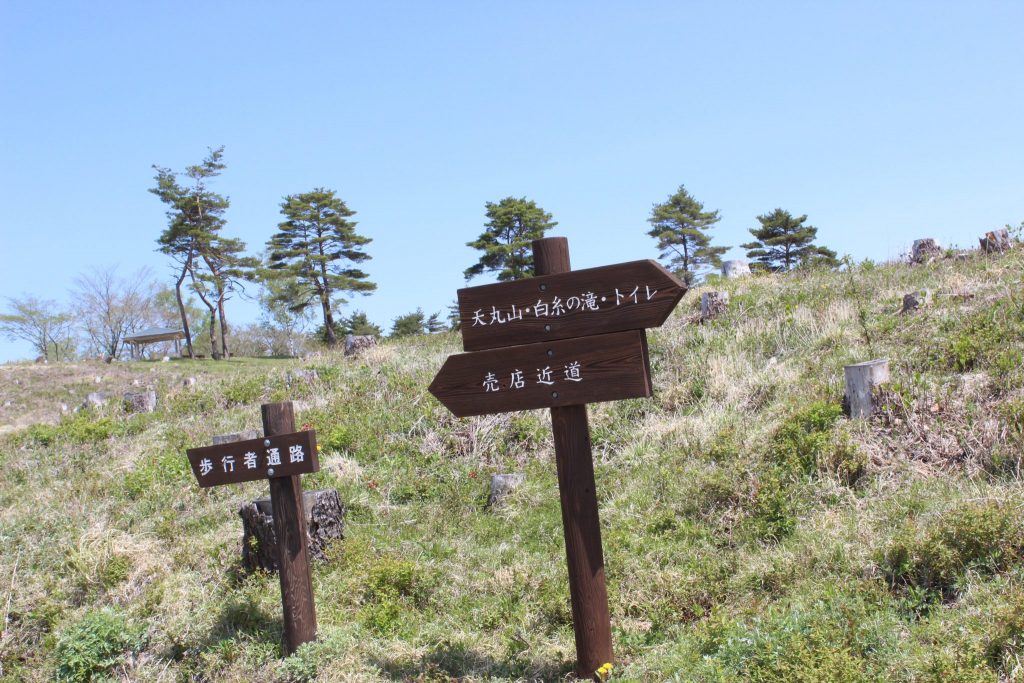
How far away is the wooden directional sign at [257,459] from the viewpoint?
221 inches

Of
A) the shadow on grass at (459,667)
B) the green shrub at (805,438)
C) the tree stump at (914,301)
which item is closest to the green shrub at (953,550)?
the green shrub at (805,438)

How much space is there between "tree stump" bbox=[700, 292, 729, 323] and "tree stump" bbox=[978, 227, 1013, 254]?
4286 millimetres

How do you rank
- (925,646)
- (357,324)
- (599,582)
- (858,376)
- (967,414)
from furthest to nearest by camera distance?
(357,324), (858,376), (967,414), (599,582), (925,646)

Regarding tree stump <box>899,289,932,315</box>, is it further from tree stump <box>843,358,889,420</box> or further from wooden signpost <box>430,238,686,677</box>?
wooden signpost <box>430,238,686,677</box>

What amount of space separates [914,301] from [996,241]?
11.7 feet

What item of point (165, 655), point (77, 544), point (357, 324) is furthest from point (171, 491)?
point (357, 324)

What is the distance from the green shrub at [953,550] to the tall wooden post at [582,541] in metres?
1.89

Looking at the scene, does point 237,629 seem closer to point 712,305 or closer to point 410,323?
point 712,305

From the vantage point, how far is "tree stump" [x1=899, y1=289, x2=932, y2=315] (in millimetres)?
9773

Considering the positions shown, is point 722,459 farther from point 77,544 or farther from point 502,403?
point 77,544

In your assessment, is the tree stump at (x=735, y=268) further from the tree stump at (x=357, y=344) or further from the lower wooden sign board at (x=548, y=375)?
the lower wooden sign board at (x=548, y=375)

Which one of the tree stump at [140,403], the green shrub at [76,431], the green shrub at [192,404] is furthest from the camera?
the tree stump at [140,403]

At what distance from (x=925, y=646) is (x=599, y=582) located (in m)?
1.80

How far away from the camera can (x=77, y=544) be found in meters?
7.50
